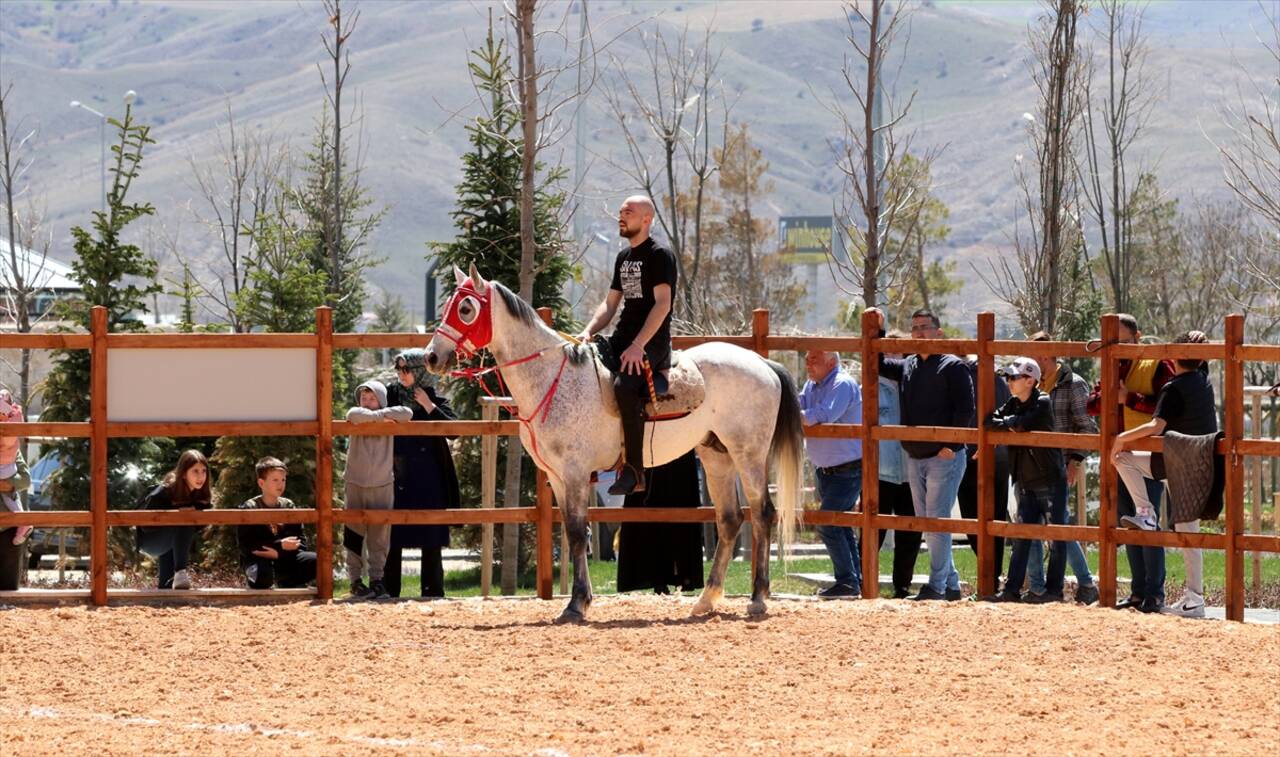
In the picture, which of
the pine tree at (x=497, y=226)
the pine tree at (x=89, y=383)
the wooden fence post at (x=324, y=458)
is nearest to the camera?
the wooden fence post at (x=324, y=458)

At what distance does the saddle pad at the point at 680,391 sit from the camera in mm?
10195

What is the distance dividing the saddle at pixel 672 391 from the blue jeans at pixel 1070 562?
2.71 m

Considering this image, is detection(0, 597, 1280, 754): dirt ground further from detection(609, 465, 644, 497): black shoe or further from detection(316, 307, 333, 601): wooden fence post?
detection(609, 465, 644, 497): black shoe

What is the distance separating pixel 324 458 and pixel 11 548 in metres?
2.33

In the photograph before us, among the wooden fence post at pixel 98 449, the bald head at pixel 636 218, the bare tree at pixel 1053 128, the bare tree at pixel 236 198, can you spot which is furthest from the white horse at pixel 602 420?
Result: the bare tree at pixel 236 198

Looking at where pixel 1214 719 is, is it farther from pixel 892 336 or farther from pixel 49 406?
pixel 49 406

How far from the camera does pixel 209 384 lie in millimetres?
11406

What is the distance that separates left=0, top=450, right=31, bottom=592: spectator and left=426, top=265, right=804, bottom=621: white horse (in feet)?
12.3

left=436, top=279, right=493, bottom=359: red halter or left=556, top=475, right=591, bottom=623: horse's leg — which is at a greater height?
left=436, top=279, right=493, bottom=359: red halter

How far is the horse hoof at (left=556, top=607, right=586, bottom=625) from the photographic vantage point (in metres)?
9.98

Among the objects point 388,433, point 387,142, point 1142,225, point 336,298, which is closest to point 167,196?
point 387,142

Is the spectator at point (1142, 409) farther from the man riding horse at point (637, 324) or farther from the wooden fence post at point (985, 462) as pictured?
the man riding horse at point (637, 324)

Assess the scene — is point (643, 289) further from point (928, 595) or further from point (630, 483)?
point (928, 595)

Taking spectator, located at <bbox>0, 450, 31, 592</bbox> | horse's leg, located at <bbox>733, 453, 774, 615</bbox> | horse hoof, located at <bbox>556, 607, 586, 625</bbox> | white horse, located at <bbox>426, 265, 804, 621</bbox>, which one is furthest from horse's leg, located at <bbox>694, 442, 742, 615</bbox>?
spectator, located at <bbox>0, 450, 31, 592</bbox>
